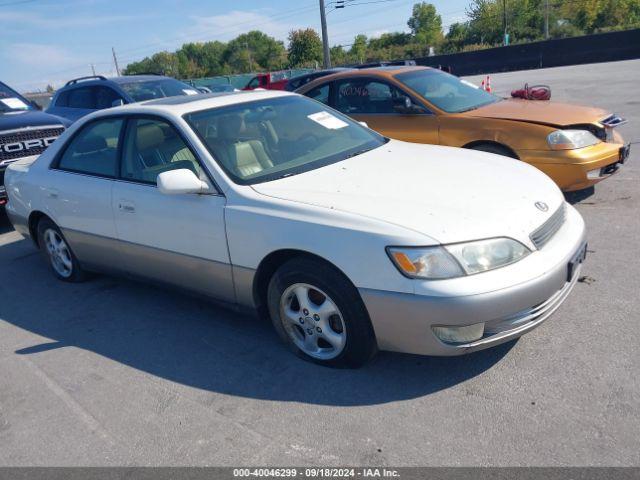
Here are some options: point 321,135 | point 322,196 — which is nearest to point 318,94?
point 321,135

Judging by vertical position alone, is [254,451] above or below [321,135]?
below

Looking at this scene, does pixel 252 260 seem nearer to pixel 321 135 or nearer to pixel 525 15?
pixel 321 135

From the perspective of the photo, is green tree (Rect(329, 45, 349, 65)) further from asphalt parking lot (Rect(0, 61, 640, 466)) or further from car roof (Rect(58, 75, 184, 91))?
asphalt parking lot (Rect(0, 61, 640, 466))

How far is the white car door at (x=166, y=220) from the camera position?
3.58m

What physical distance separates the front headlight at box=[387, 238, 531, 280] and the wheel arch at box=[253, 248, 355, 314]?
1.30 ft

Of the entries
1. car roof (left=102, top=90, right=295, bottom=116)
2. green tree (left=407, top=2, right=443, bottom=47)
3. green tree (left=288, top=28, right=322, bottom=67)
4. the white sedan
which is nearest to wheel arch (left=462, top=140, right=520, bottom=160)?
the white sedan

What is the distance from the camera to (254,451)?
2.70 metres

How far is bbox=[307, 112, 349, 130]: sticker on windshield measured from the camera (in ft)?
14.2

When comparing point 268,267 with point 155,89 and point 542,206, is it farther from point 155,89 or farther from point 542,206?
point 155,89

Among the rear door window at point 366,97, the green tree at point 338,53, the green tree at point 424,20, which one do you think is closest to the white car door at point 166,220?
the rear door window at point 366,97

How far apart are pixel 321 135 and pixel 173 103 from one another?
1.13 meters

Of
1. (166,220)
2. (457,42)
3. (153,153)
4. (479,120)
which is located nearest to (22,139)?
(153,153)

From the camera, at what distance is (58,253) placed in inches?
203

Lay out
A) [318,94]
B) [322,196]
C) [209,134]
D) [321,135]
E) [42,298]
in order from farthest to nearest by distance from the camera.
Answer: [318,94] < [42,298] < [321,135] < [209,134] < [322,196]
